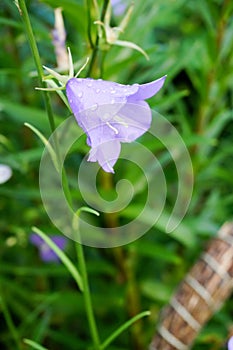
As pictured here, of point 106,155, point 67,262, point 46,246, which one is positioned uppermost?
point 106,155

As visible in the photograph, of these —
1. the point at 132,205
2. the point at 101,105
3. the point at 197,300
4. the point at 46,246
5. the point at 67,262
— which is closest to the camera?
the point at 101,105

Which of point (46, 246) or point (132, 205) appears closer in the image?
point (132, 205)

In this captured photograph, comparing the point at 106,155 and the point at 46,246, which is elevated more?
the point at 106,155

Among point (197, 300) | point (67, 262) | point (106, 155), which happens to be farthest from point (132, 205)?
point (106, 155)

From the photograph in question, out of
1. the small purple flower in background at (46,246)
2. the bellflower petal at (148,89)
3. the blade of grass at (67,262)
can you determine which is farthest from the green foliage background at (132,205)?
the bellflower petal at (148,89)

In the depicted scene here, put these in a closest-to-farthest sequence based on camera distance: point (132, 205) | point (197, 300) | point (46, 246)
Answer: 1. point (197, 300)
2. point (132, 205)
3. point (46, 246)

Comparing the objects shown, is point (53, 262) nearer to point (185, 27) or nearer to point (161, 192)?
point (161, 192)

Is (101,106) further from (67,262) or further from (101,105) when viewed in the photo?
(67,262)
